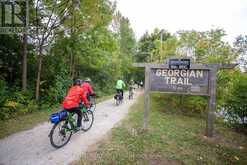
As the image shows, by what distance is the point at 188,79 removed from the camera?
16.9ft

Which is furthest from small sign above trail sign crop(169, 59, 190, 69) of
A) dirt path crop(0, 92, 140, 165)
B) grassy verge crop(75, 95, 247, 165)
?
dirt path crop(0, 92, 140, 165)

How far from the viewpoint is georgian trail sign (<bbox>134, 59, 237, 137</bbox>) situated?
16.6 ft

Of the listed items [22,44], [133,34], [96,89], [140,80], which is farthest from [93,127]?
[140,80]

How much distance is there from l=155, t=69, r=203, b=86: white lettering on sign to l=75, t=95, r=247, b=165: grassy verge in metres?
1.70

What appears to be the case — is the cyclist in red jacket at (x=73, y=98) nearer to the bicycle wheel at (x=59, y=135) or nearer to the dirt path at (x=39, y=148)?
the bicycle wheel at (x=59, y=135)

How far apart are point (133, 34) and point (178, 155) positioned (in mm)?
29613

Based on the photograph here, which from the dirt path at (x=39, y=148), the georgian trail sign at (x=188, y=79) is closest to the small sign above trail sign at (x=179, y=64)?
the georgian trail sign at (x=188, y=79)

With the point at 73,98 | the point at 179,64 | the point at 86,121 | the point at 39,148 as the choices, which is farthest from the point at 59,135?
the point at 179,64

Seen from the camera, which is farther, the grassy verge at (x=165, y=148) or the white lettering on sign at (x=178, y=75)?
the white lettering on sign at (x=178, y=75)

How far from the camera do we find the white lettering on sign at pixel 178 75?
16.8ft

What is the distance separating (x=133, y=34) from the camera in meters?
31.4

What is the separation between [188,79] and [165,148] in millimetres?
2231

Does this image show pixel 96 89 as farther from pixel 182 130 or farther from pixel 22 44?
pixel 182 130

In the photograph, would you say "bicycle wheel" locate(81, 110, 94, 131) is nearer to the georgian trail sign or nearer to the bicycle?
the bicycle
